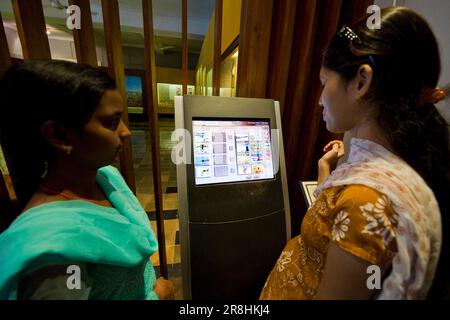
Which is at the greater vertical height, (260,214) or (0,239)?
(0,239)

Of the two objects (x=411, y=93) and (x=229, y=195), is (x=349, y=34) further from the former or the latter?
(x=229, y=195)

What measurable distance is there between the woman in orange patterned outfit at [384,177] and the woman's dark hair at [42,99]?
702 mm

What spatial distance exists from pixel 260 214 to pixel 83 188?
766 millimetres

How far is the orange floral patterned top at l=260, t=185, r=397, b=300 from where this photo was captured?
1.51ft

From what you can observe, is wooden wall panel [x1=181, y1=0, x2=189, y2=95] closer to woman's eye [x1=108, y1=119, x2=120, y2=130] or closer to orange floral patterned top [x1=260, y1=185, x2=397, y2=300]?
woman's eye [x1=108, y1=119, x2=120, y2=130]

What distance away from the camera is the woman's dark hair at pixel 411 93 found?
0.53m

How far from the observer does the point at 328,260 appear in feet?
1.71

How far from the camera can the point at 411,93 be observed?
1.83 ft

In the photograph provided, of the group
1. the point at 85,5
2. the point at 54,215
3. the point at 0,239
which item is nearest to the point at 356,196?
the point at 54,215

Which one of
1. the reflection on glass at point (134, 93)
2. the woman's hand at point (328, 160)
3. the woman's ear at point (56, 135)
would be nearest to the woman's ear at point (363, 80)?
the woman's hand at point (328, 160)

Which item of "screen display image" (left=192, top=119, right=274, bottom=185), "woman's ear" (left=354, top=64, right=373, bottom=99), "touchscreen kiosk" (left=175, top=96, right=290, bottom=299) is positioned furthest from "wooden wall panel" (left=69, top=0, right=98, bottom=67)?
"woman's ear" (left=354, top=64, right=373, bottom=99)

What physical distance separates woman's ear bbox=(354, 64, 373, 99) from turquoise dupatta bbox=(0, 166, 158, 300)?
0.77 metres

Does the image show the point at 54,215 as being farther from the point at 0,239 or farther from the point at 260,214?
the point at 260,214

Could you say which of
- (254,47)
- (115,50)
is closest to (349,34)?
(254,47)
